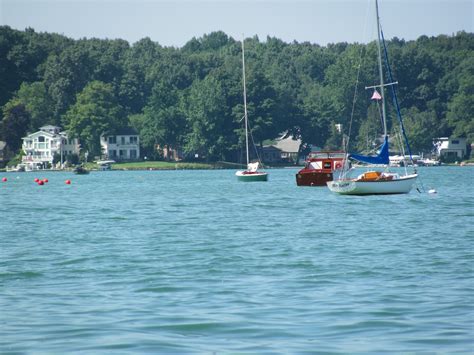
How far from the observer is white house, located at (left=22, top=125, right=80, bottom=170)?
194 meters

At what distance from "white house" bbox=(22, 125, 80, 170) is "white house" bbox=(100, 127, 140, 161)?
574 centimetres

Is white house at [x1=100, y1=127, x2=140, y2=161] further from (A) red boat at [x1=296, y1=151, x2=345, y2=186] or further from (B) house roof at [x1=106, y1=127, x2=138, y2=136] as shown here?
(A) red boat at [x1=296, y1=151, x2=345, y2=186]

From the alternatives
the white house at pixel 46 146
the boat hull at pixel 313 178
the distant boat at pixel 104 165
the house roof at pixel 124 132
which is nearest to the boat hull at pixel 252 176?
the boat hull at pixel 313 178

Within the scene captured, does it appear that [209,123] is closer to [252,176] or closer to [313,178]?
[252,176]

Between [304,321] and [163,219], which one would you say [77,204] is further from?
[304,321]

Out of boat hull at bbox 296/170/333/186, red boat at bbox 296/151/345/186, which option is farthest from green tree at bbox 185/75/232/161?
boat hull at bbox 296/170/333/186

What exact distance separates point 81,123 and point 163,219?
447 feet

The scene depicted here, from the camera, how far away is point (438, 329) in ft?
64.5

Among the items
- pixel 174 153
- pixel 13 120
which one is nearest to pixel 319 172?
pixel 174 153

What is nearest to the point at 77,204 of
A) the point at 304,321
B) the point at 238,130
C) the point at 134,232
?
the point at 134,232

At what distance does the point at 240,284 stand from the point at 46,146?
173 meters

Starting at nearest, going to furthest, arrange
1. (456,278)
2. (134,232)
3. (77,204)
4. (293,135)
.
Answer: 1. (456,278)
2. (134,232)
3. (77,204)
4. (293,135)

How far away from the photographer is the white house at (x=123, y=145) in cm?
19312

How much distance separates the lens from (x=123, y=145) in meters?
194
